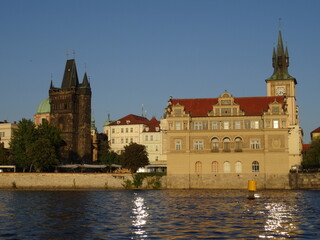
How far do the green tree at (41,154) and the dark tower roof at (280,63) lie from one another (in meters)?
46.6

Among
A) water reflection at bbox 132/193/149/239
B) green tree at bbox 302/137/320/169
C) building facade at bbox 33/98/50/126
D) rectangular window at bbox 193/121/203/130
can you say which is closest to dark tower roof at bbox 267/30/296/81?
green tree at bbox 302/137/320/169

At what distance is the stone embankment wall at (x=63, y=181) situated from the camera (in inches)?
3509

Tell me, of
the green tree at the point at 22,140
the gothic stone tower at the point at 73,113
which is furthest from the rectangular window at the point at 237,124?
the gothic stone tower at the point at 73,113

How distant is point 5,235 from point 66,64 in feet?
374

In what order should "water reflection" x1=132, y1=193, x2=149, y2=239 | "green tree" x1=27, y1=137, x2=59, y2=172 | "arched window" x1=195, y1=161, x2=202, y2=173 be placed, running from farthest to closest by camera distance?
"green tree" x1=27, y1=137, x2=59, y2=172 → "arched window" x1=195, y1=161, x2=202, y2=173 → "water reflection" x1=132, y1=193, x2=149, y2=239

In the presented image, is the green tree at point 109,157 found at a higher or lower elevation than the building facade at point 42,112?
lower

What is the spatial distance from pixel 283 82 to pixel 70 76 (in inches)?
2192

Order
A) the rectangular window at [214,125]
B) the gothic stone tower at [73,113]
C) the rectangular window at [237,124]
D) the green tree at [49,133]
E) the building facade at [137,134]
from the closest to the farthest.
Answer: the rectangular window at [237,124] < the rectangular window at [214,125] < the green tree at [49,133] < the building facade at [137,134] < the gothic stone tower at [73,113]

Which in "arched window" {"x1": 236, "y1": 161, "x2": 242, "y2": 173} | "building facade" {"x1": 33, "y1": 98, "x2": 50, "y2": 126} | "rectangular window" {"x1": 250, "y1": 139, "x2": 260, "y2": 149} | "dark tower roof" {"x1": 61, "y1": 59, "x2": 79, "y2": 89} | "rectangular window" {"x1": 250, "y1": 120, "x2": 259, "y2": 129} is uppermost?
"dark tower roof" {"x1": 61, "y1": 59, "x2": 79, "y2": 89}

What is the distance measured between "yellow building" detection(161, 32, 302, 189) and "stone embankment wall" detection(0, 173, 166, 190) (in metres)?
5.02

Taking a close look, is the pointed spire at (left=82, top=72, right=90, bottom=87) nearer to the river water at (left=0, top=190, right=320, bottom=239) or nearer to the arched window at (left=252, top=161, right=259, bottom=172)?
the arched window at (left=252, top=161, right=259, bottom=172)

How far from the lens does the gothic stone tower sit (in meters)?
135

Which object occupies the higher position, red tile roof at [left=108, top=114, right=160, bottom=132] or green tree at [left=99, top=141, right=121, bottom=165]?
red tile roof at [left=108, top=114, right=160, bottom=132]

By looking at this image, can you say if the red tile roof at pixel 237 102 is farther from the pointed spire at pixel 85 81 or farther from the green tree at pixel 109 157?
the pointed spire at pixel 85 81
